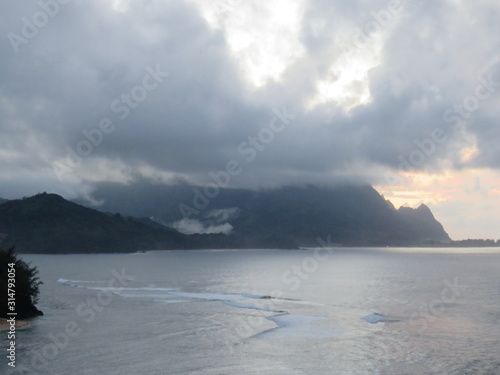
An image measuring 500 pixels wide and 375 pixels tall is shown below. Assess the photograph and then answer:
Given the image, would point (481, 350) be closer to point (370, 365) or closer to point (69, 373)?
point (370, 365)

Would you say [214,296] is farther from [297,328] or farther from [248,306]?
[297,328]

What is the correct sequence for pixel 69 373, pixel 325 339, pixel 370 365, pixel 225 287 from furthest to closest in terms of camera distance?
pixel 225 287 < pixel 325 339 < pixel 370 365 < pixel 69 373

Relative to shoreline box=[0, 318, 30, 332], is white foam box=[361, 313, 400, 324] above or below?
below

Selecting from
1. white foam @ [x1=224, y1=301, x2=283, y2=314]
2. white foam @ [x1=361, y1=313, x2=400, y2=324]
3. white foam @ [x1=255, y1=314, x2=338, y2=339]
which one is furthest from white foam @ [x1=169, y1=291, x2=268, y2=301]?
white foam @ [x1=361, y1=313, x2=400, y2=324]

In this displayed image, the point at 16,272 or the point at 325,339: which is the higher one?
the point at 16,272

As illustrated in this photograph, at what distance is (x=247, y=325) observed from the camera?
52.8 metres

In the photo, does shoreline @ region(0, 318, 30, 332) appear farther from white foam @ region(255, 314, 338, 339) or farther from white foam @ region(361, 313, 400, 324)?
white foam @ region(361, 313, 400, 324)

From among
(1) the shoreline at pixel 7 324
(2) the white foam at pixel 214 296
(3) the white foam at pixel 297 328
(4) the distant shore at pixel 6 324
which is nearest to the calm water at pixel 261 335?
(3) the white foam at pixel 297 328

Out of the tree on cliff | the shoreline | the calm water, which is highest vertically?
the tree on cliff

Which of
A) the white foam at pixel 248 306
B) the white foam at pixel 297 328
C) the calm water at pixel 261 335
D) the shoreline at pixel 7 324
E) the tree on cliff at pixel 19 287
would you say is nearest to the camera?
the calm water at pixel 261 335

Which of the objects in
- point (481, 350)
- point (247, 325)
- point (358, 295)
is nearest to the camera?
point (481, 350)

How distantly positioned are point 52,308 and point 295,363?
38.3m

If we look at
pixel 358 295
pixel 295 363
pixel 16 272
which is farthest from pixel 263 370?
pixel 358 295

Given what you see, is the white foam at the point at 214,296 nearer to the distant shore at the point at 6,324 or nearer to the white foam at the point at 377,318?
the white foam at the point at 377,318
